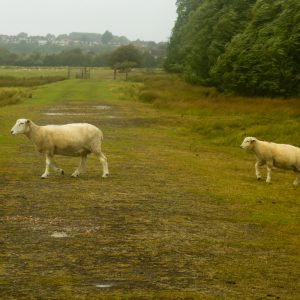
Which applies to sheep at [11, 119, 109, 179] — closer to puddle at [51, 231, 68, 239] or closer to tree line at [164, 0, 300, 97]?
puddle at [51, 231, 68, 239]

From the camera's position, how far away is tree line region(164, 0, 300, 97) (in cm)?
3681

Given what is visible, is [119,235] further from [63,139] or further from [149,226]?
[63,139]

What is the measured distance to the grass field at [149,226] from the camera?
27.6ft

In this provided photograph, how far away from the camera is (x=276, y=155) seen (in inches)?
685

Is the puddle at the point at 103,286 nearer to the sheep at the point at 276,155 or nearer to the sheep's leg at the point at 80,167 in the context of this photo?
the sheep's leg at the point at 80,167

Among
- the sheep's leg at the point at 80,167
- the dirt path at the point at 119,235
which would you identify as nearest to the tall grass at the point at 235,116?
the dirt path at the point at 119,235

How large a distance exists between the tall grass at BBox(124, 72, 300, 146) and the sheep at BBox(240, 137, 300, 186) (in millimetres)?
7767

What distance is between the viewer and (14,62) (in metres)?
195

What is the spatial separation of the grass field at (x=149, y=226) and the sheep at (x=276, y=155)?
456mm

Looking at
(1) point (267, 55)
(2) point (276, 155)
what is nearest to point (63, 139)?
(2) point (276, 155)

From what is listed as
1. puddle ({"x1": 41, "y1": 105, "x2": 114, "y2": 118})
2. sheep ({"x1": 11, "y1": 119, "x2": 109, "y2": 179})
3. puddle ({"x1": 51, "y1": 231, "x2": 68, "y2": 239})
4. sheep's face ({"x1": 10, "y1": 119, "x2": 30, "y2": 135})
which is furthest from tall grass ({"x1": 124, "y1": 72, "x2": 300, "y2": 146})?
puddle ({"x1": 51, "y1": 231, "x2": 68, "y2": 239})

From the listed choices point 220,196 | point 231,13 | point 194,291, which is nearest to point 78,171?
point 220,196

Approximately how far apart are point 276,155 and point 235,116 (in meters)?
17.1

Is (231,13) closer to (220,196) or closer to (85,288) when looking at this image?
(220,196)
